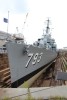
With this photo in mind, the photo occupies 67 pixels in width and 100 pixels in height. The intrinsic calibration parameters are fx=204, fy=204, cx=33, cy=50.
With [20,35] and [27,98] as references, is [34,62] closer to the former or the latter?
[27,98]

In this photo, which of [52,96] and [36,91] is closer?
[52,96]

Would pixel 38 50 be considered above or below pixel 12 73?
above

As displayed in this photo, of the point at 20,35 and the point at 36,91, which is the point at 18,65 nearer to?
the point at 36,91

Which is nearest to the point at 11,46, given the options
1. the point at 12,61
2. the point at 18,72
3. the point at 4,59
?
the point at 12,61

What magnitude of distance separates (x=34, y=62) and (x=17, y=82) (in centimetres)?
223

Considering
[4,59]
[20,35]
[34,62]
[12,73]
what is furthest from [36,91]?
[20,35]

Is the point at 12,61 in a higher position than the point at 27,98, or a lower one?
higher

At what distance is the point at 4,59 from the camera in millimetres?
18188

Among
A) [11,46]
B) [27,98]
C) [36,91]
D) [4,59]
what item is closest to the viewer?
[27,98]

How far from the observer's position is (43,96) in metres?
5.54

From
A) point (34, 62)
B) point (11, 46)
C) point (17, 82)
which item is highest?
point (11, 46)

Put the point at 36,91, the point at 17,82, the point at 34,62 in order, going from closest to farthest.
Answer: the point at 36,91
the point at 17,82
the point at 34,62

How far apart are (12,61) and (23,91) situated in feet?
Answer: 10.6

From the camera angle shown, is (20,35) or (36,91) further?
(20,35)
